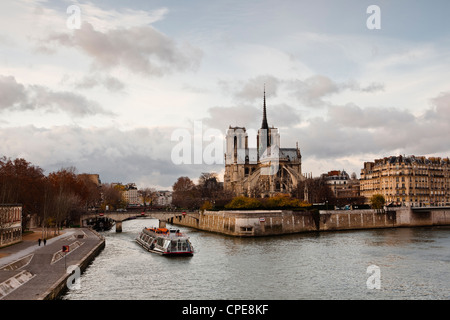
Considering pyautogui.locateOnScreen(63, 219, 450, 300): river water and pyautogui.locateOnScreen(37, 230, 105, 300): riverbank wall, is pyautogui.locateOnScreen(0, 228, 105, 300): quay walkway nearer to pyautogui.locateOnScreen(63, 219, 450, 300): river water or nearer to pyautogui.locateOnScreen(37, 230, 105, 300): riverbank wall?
pyautogui.locateOnScreen(37, 230, 105, 300): riverbank wall

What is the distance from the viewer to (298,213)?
58.4 metres

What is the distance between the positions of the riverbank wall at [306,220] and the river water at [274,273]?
840 cm

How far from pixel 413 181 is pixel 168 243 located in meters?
61.0

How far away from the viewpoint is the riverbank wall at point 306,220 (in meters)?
52.8

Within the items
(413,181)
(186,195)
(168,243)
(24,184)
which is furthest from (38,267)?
(186,195)

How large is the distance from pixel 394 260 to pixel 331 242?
40.7ft

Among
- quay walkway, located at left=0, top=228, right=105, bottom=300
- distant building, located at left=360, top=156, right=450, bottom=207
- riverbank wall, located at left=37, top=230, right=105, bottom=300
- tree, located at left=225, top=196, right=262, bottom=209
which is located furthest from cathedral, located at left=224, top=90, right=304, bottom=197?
riverbank wall, located at left=37, top=230, right=105, bottom=300

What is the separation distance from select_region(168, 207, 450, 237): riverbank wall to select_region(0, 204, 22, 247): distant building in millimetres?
22415

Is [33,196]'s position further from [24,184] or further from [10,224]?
[10,224]

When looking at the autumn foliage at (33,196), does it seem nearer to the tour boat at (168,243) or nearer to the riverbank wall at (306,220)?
the tour boat at (168,243)

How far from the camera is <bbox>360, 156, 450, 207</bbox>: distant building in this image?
86.4 meters

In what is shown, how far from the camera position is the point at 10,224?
3769 cm

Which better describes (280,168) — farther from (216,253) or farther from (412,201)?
(216,253)
